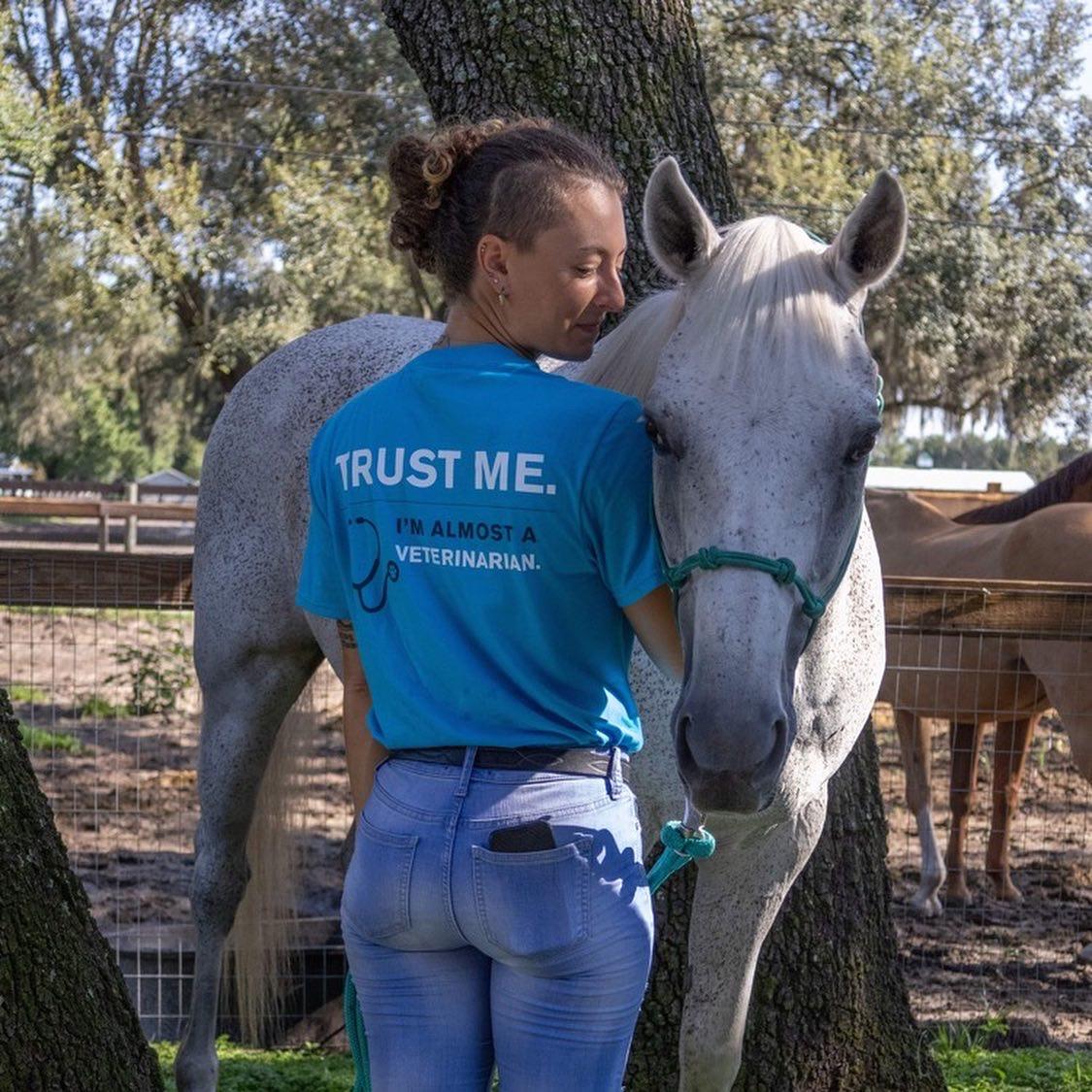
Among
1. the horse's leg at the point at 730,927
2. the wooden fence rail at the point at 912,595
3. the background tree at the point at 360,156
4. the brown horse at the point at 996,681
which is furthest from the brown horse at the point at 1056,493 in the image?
the background tree at the point at 360,156

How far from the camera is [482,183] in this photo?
1598 millimetres

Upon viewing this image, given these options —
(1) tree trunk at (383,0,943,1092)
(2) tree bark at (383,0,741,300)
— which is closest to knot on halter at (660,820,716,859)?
(1) tree trunk at (383,0,943,1092)

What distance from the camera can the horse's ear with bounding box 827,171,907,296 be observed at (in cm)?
177

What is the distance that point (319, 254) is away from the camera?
14.6 metres

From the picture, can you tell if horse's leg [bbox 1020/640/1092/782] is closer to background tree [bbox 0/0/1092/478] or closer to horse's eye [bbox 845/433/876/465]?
horse's eye [bbox 845/433/876/465]

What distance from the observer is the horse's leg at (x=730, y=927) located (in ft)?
7.79

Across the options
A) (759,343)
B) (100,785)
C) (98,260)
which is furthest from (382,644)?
(98,260)

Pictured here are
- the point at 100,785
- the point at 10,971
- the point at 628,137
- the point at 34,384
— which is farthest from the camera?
the point at 34,384

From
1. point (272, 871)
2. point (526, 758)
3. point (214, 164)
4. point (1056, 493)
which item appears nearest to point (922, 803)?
point (1056, 493)

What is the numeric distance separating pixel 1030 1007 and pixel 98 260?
1315 centimetres

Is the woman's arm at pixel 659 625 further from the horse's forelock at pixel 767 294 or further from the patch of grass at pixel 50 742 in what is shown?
the patch of grass at pixel 50 742

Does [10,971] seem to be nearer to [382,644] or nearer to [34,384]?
[382,644]

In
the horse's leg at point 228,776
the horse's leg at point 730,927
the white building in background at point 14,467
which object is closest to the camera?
the horse's leg at point 730,927

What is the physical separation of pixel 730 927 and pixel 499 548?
121cm
